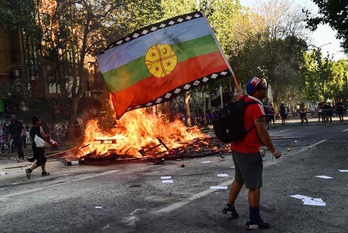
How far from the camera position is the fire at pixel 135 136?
12836mm

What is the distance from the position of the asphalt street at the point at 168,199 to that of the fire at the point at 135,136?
2656mm

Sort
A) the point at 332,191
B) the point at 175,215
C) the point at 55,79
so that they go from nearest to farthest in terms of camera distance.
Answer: the point at 175,215, the point at 332,191, the point at 55,79

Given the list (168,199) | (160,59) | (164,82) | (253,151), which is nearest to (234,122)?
(253,151)

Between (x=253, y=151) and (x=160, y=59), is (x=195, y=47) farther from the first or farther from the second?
(x=253, y=151)

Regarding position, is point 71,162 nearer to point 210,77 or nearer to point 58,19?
point 210,77

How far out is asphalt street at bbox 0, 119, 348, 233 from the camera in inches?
182

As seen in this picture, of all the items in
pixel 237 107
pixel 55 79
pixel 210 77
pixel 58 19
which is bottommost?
pixel 237 107

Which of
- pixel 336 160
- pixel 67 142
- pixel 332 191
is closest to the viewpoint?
pixel 332 191

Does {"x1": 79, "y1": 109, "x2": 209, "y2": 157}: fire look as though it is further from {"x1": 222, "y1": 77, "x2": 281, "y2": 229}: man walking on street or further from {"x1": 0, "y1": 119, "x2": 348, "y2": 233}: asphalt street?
{"x1": 222, "y1": 77, "x2": 281, "y2": 229}: man walking on street

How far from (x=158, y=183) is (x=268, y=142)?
3767 millimetres

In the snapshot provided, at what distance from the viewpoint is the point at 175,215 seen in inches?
199

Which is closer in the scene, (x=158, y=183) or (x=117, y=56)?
(x=158, y=183)

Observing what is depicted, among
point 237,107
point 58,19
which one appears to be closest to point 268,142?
point 237,107

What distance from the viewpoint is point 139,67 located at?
9.23 m
